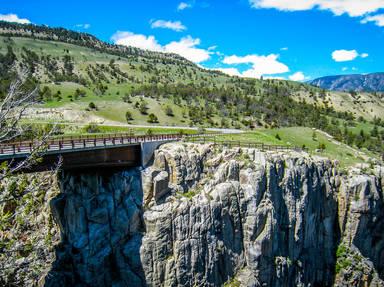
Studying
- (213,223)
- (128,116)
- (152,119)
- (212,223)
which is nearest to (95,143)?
(212,223)

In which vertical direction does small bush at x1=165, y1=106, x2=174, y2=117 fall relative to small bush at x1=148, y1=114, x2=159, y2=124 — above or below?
above

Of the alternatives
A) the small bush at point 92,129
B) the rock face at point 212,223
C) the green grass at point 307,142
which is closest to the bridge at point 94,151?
the rock face at point 212,223

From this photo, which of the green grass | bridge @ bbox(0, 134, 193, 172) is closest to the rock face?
bridge @ bbox(0, 134, 193, 172)

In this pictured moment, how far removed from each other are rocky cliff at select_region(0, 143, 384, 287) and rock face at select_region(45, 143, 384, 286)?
0.37ft

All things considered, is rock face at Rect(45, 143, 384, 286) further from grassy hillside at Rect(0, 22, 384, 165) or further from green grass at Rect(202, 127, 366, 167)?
grassy hillside at Rect(0, 22, 384, 165)

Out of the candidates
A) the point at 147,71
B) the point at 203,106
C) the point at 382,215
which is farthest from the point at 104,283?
the point at 147,71

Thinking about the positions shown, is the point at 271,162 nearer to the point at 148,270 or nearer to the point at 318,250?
the point at 318,250

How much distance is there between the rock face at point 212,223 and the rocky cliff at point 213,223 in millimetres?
112

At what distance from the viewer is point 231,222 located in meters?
38.1

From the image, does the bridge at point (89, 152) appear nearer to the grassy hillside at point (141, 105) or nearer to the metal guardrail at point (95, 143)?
the metal guardrail at point (95, 143)

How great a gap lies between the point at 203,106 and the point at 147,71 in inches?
3778

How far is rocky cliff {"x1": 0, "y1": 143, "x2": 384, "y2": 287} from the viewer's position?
34.0 meters

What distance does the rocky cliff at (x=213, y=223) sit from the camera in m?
34.0

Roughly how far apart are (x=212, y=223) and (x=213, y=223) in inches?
6.1
